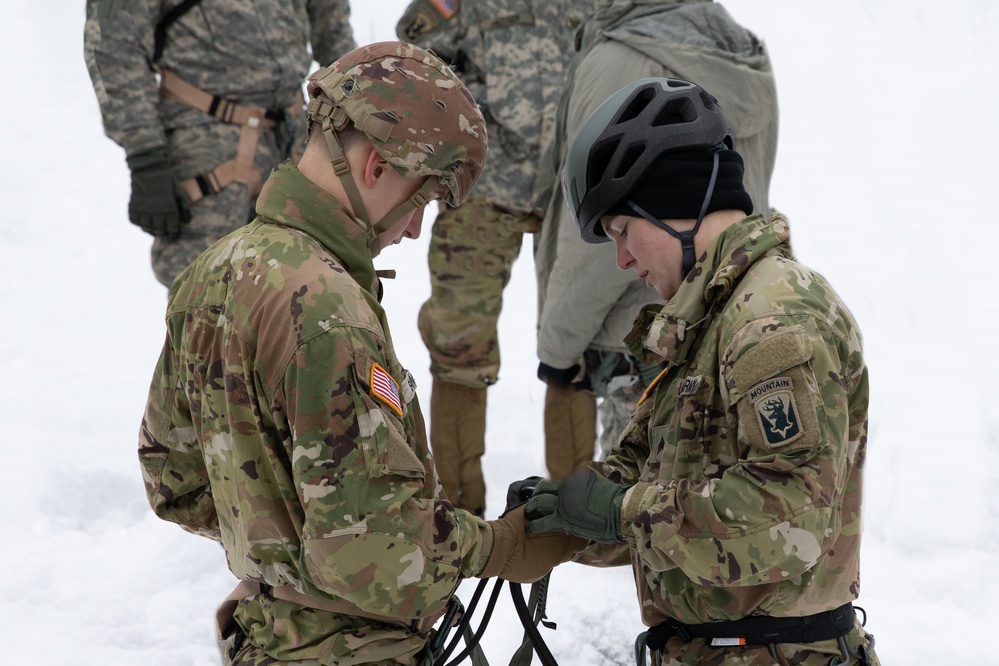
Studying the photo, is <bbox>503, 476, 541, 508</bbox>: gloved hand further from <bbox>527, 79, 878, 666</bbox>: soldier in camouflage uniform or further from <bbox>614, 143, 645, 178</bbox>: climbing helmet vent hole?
<bbox>614, 143, 645, 178</bbox>: climbing helmet vent hole

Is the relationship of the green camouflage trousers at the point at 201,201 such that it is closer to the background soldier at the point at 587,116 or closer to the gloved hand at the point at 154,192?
the gloved hand at the point at 154,192

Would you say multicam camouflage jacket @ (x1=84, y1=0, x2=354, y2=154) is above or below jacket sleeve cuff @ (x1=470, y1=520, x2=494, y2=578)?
above

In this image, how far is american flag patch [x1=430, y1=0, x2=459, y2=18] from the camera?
4430 mm

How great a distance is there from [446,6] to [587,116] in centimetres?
133

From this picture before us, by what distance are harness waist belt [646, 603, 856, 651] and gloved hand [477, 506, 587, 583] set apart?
16.3 inches

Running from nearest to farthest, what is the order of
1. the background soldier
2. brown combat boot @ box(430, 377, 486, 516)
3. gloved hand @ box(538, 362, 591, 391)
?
the background soldier, gloved hand @ box(538, 362, 591, 391), brown combat boot @ box(430, 377, 486, 516)

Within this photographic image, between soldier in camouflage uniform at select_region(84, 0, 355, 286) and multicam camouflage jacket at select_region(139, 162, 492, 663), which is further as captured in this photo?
soldier in camouflage uniform at select_region(84, 0, 355, 286)

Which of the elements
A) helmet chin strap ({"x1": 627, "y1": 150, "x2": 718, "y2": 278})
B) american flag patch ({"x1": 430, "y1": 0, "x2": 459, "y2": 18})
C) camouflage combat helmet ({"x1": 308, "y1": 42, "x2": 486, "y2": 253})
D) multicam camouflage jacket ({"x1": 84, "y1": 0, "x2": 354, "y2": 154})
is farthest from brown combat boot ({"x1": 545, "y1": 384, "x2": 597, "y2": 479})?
camouflage combat helmet ({"x1": 308, "y1": 42, "x2": 486, "y2": 253})

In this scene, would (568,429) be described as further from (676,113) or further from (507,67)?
(676,113)

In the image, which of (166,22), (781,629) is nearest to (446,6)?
(166,22)

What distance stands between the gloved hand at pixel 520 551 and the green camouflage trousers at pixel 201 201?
2.66 meters

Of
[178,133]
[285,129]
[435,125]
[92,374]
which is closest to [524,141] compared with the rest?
[285,129]

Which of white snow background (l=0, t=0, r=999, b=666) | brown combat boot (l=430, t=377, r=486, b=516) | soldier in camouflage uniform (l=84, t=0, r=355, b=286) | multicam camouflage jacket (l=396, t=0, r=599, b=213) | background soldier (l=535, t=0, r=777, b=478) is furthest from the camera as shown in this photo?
brown combat boot (l=430, t=377, r=486, b=516)

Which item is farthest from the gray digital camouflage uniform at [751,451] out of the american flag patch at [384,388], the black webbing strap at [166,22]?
the black webbing strap at [166,22]
